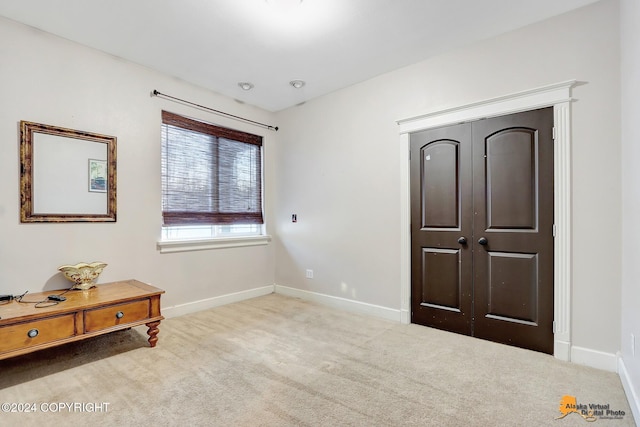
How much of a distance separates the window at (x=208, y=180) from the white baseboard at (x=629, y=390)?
388 cm

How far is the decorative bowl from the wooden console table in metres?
0.08

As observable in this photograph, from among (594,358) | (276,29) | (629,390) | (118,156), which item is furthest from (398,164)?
(118,156)

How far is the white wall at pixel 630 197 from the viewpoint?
179 cm

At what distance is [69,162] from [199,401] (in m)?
2.39

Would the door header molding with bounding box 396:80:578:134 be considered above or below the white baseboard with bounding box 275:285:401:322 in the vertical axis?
above

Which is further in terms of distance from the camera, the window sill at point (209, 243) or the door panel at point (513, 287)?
the window sill at point (209, 243)

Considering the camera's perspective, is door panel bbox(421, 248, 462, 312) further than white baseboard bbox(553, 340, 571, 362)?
Yes

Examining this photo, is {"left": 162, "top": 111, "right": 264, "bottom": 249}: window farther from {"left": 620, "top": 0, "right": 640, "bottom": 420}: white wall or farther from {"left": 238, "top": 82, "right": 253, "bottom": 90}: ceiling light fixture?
{"left": 620, "top": 0, "right": 640, "bottom": 420}: white wall

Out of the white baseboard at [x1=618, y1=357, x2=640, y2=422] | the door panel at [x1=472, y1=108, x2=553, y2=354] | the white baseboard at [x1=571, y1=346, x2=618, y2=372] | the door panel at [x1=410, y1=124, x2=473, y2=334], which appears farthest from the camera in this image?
the door panel at [x1=410, y1=124, x2=473, y2=334]

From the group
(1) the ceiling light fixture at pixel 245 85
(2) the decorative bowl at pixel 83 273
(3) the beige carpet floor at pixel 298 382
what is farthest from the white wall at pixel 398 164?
(2) the decorative bowl at pixel 83 273

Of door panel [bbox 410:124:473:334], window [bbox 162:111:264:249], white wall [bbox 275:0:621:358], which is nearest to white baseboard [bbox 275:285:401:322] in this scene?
white wall [bbox 275:0:621:358]

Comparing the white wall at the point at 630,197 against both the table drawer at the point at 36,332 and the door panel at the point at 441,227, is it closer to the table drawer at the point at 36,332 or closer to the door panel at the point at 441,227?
the door panel at the point at 441,227

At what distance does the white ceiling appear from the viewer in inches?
92.6

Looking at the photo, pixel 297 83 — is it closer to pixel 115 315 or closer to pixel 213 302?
pixel 213 302
